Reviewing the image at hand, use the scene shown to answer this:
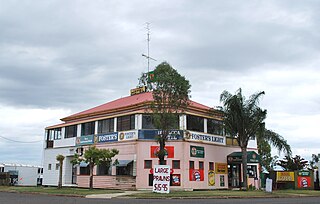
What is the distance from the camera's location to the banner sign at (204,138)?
34000 millimetres

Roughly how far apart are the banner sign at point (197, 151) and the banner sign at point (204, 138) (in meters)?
0.75

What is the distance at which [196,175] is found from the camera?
33.8m

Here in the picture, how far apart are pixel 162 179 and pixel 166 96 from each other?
→ 21.8 feet

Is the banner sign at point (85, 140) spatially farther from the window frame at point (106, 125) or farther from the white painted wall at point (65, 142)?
the window frame at point (106, 125)

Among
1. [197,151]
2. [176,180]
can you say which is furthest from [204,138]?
[176,180]

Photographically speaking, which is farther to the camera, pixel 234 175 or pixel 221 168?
pixel 234 175

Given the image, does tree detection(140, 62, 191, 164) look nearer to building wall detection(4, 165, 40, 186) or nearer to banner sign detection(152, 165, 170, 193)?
banner sign detection(152, 165, 170, 193)

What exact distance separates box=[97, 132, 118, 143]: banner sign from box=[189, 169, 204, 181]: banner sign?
7953mm

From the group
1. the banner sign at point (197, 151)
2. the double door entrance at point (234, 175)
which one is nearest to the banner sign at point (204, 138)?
the banner sign at point (197, 151)

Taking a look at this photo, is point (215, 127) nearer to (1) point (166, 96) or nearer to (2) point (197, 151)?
(2) point (197, 151)

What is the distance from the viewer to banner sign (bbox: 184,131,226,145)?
34000mm

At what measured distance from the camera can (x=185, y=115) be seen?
3409 cm

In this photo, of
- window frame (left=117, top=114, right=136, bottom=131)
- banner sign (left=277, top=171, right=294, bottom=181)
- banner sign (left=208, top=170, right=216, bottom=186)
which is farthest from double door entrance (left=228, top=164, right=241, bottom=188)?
window frame (left=117, top=114, right=136, bottom=131)

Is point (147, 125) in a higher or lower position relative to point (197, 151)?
higher
